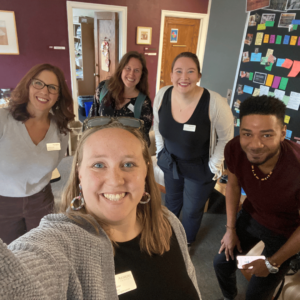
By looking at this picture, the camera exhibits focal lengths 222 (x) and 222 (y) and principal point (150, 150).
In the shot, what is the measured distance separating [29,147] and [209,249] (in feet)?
6.13

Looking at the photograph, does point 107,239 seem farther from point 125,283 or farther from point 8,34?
point 8,34

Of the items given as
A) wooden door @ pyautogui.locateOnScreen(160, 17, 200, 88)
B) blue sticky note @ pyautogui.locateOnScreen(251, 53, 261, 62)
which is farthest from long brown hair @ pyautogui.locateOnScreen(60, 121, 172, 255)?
wooden door @ pyautogui.locateOnScreen(160, 17, 200, 88)

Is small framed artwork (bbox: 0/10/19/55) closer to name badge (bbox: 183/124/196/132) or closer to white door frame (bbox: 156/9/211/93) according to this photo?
white door frame (bbox: 156/9/211/93)

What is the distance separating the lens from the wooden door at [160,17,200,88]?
4.80 m

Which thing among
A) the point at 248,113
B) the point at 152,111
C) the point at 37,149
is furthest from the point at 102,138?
the point at 152,111

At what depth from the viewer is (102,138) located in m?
0.82

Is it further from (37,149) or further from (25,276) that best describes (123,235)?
(37,149)

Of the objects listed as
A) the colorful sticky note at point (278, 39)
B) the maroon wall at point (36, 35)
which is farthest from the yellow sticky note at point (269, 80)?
the maroon wall at point (36, 35)

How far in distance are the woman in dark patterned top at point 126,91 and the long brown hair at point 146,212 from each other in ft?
3.34

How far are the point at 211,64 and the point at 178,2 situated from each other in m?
1.53

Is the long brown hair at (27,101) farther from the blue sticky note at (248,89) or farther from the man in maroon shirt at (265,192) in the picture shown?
the blue sticky note at (248,89)

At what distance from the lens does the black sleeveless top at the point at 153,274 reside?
0.83 m

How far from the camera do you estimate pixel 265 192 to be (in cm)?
137

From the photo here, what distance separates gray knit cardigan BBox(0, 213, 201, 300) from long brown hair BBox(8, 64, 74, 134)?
0.95m
